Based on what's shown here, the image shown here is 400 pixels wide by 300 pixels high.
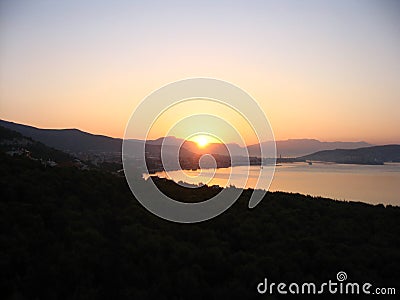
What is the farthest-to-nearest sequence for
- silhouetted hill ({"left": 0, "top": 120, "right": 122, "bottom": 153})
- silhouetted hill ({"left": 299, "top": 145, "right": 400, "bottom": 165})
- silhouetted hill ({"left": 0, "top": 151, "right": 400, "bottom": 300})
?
silhouetted hill ({"left": 299, "top": 145, "right": 400, "bottom": 165}), silhouetted hill ({"left": 0, "top": 120, "right": 122, "bottom": 153}), silhouetted hill ({"left": 0, "top": 151, "right": 400, "bottom": 300})

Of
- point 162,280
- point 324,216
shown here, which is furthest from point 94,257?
point 324,216

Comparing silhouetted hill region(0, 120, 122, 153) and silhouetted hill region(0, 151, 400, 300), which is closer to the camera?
silhouetted hill region(0, 151, 400, 300)

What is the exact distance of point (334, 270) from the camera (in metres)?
5.89

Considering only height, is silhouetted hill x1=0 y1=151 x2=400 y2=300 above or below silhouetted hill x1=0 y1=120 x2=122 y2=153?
below

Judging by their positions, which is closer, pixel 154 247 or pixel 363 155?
pixel 154 247

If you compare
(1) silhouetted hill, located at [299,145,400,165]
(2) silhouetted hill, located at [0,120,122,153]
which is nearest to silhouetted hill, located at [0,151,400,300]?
(2) silhouetted hill, located at [0,120,122,153]

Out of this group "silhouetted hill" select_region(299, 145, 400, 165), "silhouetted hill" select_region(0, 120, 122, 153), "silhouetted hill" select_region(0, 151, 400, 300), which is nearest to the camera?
"silhouetted hill" select_region(0, 151, 400, 300)

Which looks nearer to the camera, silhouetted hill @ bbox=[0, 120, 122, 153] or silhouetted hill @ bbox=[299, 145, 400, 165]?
silhouetted hill @ bbox=[0, 120, 122, 153]

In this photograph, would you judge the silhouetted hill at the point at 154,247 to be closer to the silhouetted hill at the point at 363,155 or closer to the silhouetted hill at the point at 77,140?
the silhouetted hill at the point at 77,140

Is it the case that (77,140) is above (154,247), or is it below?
above

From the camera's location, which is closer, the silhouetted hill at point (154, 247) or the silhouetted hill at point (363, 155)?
the silhouetted hill at point (154, 247)

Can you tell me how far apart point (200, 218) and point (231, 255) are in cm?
230

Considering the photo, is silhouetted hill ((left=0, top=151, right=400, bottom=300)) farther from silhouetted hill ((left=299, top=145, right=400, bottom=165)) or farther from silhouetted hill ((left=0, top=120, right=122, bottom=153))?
silhouetted hill ((left=299, top=145, right=400, bottom=165))

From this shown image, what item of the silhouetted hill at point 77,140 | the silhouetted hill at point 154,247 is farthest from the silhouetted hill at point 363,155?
the silhouetted hill at point 154,247
